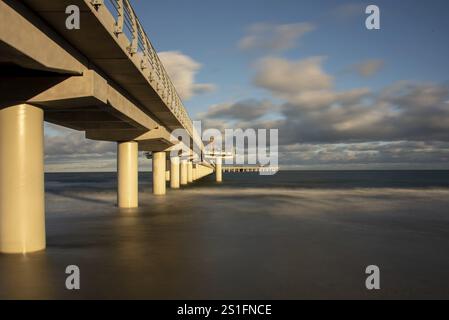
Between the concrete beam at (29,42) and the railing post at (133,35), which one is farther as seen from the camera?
the railing post at (133,35)

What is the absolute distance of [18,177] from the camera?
1179 centimetres

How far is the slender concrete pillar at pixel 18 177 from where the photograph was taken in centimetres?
1176

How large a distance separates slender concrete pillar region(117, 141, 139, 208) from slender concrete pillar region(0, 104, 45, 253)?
13752mm

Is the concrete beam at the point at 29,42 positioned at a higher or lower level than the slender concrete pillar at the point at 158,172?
higher

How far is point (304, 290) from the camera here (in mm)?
8617

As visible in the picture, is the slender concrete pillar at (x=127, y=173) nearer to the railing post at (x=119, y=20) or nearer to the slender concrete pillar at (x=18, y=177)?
the slender concrete pillar at (x=18, y=177)

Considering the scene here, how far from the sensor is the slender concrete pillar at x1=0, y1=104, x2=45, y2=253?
1176 centimetres

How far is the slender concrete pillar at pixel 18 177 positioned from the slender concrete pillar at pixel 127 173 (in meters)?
13.8

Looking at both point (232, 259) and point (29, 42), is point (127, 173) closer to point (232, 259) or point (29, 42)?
point (232, 259)

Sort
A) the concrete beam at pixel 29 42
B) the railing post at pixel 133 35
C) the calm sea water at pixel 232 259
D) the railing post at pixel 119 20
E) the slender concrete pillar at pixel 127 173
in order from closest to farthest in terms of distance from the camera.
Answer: the concrete beam at pixel 29 42 → the calm sea water at pixel 232 259 → the railing post at pixel 119 20 → the railing post at pixel 133 35 → the slender concrete pillar at pixel 127 173

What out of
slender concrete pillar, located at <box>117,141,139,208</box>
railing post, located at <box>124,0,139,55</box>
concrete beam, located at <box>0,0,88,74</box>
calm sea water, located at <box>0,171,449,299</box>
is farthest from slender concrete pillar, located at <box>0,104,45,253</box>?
slender concrete pillar, located at <box>117,141,139,208</box>

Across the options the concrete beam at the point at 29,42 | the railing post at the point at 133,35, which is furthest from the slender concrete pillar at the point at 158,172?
the concrete beam at the point at 29,42
